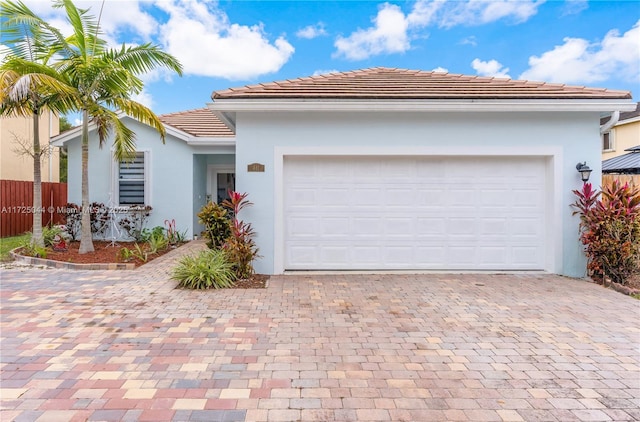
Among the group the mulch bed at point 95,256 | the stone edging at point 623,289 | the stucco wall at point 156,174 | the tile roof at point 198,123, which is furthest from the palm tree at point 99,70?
the stone edging at point 623,289

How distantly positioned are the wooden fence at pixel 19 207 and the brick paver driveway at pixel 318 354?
8362 mm

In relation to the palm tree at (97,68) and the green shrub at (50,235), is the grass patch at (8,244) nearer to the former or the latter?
the green shrub at (50,235)

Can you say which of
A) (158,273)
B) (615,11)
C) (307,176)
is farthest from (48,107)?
(615,11)

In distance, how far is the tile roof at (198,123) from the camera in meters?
11.5

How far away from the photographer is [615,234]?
254 inches

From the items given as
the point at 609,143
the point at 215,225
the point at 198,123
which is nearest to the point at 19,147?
the point at 198,123

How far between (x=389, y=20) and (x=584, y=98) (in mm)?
7228

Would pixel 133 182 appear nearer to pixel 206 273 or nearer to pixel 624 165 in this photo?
pixel 206 273

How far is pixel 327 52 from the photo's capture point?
15773 mm

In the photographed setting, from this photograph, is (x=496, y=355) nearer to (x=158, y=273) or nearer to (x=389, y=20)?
(x=158, y=273)

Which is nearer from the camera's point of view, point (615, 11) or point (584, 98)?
point (584, 98)

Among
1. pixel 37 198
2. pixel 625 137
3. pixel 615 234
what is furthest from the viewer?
pixel 625 137

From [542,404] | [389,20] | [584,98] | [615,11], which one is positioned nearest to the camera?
[542,404]

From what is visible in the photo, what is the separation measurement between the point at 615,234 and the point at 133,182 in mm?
12391
